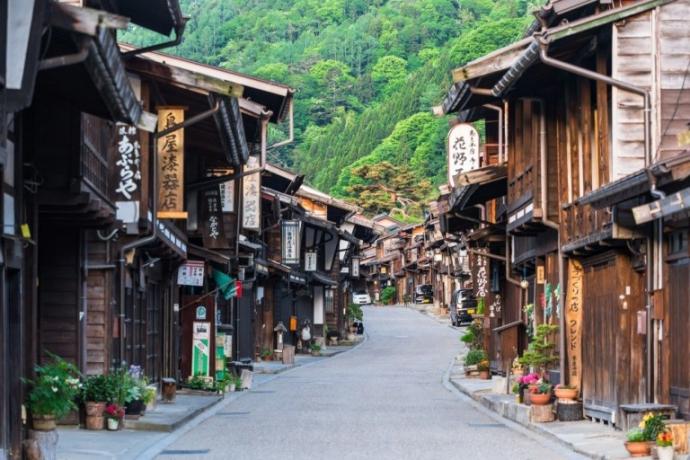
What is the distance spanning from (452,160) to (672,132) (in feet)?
58.8

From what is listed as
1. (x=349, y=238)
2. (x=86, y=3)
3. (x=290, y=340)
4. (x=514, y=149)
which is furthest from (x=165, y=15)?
(x=349, y=238)

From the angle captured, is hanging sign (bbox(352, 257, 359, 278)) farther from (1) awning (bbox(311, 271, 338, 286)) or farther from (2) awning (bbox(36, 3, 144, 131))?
(2) awning (bbox(36, 3, 144, 131))

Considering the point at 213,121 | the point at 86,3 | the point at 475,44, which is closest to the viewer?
the point at 86,3

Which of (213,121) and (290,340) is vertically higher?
(213,121)

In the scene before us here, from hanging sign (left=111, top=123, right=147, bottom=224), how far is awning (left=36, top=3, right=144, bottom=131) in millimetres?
6453

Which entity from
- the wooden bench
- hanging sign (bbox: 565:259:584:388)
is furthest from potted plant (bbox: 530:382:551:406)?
the wooden bench

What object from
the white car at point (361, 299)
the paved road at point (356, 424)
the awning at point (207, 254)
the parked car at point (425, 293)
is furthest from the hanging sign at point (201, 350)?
the white car at point (361, 299)

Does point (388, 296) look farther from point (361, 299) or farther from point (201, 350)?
point (201, 350)

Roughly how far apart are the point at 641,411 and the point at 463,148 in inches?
801

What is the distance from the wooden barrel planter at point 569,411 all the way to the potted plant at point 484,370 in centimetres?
1647

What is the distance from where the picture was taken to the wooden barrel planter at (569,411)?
25047 mm

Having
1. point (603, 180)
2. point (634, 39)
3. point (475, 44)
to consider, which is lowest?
point (603, 180)

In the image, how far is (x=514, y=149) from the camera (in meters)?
33.4

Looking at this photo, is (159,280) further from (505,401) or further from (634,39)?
(634,39)
